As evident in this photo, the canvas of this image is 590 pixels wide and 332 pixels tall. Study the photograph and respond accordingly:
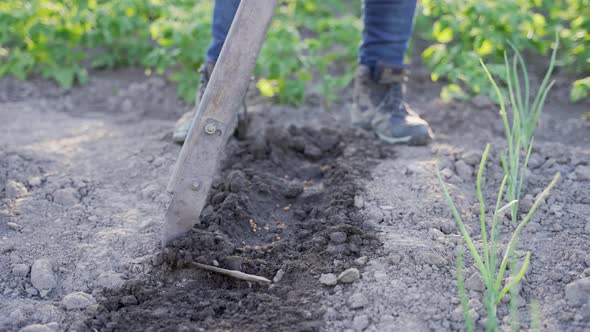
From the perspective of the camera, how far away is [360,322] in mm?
1872

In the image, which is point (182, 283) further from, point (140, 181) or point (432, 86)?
point (432, 86)

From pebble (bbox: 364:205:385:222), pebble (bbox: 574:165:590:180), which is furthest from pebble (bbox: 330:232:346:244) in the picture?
pebble (bbox: 574:165:590:180)

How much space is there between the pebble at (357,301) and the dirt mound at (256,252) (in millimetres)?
97

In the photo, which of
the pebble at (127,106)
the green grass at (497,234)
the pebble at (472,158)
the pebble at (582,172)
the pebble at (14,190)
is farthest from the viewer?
the pebble at (127,106)

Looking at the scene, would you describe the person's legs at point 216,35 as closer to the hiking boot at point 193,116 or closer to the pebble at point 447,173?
the hiking boot at point 193,116

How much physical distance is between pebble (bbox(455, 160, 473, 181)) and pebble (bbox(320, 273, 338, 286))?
945 millimetres

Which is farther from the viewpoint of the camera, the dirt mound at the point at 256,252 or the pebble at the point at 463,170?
the pebble at the point at 463,170

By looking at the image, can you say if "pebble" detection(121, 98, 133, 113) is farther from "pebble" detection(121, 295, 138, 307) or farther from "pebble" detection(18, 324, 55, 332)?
"pebble" detection(18, 324, 55, 332)

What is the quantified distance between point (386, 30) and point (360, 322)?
5.12 ft

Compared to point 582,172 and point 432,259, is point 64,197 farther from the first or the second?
point 582,172

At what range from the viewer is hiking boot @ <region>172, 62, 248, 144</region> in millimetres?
2928

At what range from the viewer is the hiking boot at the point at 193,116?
2928 millimetres

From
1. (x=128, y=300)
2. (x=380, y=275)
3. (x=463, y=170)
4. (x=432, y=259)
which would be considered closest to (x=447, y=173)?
(x=463, y=170)

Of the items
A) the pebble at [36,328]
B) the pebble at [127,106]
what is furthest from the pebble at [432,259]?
the pebble at [127,106]
